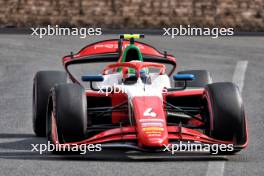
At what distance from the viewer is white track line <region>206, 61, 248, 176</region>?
12609 millimetres

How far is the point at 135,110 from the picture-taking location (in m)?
13.5

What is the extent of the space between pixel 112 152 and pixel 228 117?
136 centimetres

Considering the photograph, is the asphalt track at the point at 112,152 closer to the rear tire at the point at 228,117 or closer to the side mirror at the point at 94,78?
the rear tire at the point at 228,117

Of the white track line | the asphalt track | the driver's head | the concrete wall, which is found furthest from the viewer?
the concrete wall

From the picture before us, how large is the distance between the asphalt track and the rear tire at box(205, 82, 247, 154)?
24 centimetres

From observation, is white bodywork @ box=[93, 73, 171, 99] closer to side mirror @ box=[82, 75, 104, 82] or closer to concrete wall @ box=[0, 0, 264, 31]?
side mirror @ box=[82, 75, 104, 82]

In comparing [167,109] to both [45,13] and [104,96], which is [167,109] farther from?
[45,13]

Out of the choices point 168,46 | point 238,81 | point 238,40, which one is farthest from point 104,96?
point 238,40

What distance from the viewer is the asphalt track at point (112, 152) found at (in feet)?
41.9

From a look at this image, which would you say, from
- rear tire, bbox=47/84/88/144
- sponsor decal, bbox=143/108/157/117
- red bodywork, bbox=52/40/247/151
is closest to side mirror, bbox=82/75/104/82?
red bodywork, bbox=52/40/247/151

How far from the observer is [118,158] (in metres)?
13.6

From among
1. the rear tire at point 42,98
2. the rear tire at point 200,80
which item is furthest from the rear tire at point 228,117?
the rear tire at point 42,98

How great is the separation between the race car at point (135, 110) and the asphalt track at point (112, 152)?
0.76ft

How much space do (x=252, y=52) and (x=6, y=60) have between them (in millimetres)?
4903
